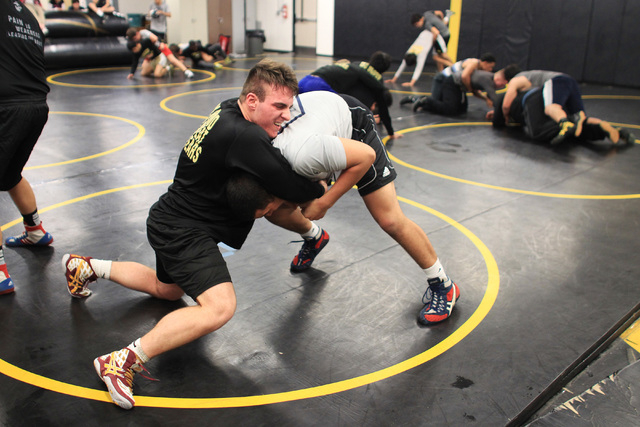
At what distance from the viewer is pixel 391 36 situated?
666 inches

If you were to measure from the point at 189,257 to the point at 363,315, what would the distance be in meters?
1.09

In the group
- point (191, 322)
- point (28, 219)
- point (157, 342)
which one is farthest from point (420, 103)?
point (157, 342)

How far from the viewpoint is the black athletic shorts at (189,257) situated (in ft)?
8.64

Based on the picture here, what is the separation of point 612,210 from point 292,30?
16.2m

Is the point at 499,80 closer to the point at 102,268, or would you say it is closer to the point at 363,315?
the point at 363,315

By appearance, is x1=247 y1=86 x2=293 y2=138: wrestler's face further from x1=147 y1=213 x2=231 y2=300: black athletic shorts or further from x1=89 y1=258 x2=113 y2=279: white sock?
x1=89 y1=258 x2=113 y2=279: white sock

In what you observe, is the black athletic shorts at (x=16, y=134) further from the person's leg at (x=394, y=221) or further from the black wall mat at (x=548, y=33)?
the black wall mat at (x=548, y=33)

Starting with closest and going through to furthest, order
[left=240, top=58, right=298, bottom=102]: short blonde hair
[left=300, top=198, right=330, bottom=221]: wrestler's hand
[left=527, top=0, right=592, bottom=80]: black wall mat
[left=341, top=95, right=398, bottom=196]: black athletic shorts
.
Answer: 1. [left=240, top=58, right=298, bottom=102]: short blonde hair
2. [left=300, top=198, right=330, bottom=221]: wrestler's hand
3. [left=341, top=95, right=398, bottom=196]: black athletic shorts
4. [left=527, top=0, right=592, bottom=80]: black wall mat

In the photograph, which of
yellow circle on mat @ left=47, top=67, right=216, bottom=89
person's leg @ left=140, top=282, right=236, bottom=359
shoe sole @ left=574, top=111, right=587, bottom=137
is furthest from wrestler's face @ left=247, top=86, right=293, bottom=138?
yellow circle on mat @ left=47, top=67, right=216, bottom=89

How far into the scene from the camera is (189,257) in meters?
2.69

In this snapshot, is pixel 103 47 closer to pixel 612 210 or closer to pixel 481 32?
pixel 481 32

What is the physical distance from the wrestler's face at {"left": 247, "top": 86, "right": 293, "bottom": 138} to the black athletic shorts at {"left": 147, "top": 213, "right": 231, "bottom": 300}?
2.10 ft

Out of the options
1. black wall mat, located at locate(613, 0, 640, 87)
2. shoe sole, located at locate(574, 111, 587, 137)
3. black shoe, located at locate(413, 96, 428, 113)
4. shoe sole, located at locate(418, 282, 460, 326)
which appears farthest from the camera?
black wall mat, located at locate(613, 0, 640, 87)

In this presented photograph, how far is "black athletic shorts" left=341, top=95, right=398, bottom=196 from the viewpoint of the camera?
296 cm
